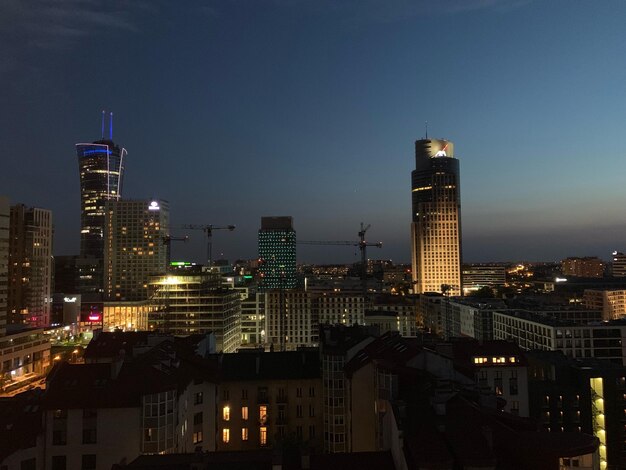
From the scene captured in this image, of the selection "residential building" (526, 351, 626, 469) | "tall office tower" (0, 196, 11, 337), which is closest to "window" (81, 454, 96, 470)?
"residential building" (526, 351, 626, 469)

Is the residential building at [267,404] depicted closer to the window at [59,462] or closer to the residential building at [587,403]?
the window at [59,462]

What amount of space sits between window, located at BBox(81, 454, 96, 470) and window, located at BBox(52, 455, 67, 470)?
1.30m

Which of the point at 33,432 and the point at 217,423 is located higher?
the point at 33,432

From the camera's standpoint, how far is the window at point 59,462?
3488 cm

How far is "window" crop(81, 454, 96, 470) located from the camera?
115ft

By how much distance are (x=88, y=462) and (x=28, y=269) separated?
165766 millimetres

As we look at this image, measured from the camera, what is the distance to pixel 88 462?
35062mm

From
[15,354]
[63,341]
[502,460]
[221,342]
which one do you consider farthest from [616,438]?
[63,341]

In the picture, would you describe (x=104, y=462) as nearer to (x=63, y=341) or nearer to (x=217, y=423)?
(x=217, y=423)

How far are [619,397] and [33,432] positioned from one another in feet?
214

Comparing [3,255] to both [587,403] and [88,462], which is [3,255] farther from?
[587,403]

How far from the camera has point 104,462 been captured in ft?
115

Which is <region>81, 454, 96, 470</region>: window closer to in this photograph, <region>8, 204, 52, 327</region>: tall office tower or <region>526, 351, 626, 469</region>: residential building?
<region>526, 351, 626, 469</region>: residential building

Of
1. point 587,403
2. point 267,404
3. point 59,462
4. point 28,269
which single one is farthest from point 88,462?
point 28,269
